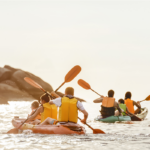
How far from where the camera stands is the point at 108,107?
43.9 ft

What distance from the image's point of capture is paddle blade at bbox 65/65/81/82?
10359 millimetres

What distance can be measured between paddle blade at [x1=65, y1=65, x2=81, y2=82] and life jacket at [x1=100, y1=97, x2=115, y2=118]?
300 cm

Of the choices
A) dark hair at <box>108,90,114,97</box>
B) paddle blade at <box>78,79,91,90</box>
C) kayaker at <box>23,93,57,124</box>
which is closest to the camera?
kayaker at <box>23,93,57,124</box>

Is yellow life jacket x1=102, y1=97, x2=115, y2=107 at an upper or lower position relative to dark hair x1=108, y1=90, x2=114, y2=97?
lower

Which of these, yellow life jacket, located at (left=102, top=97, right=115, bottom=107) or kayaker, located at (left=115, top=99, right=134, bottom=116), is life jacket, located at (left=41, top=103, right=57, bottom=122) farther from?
kayaker, located at (left=115, top=99, right=134, bottom=116)

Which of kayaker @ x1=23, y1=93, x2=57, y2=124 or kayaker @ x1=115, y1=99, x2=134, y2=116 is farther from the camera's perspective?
kayaker @ x1=115, y1=99, x2=134, y2=116

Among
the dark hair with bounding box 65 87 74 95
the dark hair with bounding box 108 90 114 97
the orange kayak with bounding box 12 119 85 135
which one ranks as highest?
the dark hair with bounding box 108 90 114 97

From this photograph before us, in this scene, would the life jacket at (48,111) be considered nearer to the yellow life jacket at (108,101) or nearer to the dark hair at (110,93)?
the dark hair at (110,93)

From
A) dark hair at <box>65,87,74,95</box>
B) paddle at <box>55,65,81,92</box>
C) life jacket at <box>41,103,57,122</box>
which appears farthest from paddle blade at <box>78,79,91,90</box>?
dark hair at <box>65,87,74,95</box>

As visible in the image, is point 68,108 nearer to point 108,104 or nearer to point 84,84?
point 84,84

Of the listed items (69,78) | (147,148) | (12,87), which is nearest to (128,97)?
(69,78)

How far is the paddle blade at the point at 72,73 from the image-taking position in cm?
1036

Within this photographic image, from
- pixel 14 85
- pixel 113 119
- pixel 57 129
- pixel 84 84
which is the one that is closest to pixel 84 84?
pixel 84 84

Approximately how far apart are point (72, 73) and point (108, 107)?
12.0 ft
